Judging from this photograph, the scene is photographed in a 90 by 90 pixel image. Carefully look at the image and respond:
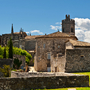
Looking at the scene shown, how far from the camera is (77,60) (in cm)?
1983

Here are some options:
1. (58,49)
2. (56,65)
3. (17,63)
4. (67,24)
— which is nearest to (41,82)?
(56,65)

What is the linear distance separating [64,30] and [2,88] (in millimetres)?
83092

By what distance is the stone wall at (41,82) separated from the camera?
8.89 metres

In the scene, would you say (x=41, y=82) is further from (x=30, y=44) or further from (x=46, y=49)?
(x=30, y=44)

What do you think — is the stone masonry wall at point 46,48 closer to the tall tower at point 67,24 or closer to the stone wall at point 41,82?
the stone wall at point 41,82

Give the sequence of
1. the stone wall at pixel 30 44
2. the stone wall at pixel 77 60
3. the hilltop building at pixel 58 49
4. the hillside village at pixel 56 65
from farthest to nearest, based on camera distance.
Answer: the stone wall at pixel 30 44 → the hilltop building at pixel 58 49 → the stone wall at pixel 77 60 → the hillside village at pixel 56 65

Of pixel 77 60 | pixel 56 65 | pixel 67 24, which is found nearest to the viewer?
pixel 77 60

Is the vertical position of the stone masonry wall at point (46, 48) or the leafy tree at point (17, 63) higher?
the stone masonry wall at point (46, 48)

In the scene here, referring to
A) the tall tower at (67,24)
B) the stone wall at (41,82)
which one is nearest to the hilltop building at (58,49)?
the tall tower at (67,24)

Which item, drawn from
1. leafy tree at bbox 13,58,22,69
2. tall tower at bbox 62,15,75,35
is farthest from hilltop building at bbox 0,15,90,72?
leafy tree at bbox 13,58,22,69

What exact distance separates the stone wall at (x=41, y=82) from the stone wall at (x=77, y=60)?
10.0m

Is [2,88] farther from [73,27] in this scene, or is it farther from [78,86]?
[73,27]

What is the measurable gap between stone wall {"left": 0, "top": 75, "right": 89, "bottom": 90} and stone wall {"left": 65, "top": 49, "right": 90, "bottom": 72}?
10.0m

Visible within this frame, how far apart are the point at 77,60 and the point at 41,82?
37.4 ft
